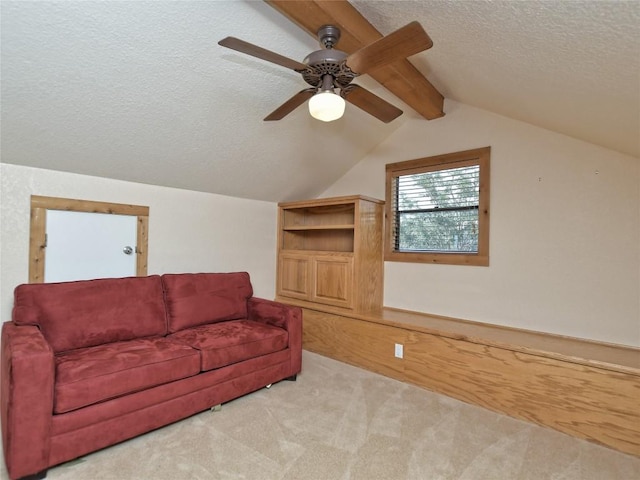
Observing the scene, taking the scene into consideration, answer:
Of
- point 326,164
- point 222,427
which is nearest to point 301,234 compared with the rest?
point 326,164

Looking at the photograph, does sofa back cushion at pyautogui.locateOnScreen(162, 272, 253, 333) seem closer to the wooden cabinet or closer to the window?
the wooden cabinet

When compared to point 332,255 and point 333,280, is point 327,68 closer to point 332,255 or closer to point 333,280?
point 332,255

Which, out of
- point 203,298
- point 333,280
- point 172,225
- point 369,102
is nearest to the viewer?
point 369,102

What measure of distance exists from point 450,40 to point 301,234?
9.91 feet

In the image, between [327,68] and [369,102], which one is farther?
[369,102]

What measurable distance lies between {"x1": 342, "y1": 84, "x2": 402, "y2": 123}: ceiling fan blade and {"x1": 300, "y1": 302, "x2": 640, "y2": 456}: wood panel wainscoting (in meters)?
1.80

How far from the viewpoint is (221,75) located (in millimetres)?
2314

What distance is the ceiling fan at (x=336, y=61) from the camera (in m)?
1.46

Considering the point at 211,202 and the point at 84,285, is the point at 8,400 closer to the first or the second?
the point at 84,285

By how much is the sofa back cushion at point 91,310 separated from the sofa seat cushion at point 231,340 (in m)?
0.28

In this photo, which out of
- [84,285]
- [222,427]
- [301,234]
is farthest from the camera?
[301,234]

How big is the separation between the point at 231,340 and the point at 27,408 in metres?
1.20

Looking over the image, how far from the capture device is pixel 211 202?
3.76 m

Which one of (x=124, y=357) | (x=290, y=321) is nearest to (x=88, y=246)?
(x=124, y=357)
